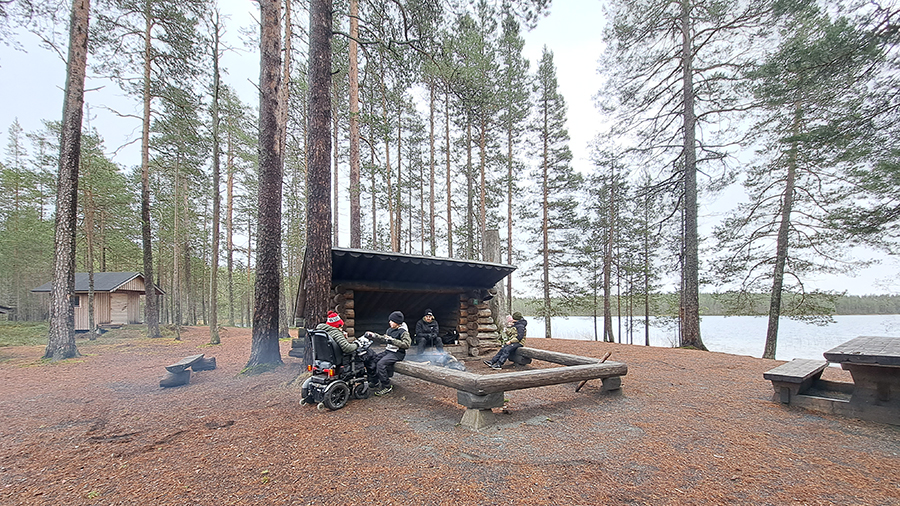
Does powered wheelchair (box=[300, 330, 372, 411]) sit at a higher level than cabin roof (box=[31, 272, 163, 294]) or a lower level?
lower

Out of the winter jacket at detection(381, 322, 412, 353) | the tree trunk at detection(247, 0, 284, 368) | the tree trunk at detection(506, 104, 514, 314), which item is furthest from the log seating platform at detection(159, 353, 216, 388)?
the tree trunk at detection(506, 104, 514, 314)

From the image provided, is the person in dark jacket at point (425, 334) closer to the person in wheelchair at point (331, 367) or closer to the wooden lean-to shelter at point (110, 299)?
the person in wheelchair at point (331, 367)

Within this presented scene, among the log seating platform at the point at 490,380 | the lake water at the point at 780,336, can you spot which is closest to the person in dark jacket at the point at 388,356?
the log seating platform at the point at 490,380

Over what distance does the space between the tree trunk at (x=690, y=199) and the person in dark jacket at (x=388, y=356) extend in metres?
9.79

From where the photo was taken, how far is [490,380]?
4039mm

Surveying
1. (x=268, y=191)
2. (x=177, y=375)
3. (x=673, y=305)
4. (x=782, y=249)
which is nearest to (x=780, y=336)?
(x=673, y=305)

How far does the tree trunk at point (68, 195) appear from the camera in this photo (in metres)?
8.55

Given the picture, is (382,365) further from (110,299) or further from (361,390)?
(110,299)

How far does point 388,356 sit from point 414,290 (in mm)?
2613

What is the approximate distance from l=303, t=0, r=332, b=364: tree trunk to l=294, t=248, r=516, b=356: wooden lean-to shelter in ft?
1.12

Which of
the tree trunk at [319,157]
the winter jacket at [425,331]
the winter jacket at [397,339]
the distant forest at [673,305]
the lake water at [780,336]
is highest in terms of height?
the tree trunk at [319,157]

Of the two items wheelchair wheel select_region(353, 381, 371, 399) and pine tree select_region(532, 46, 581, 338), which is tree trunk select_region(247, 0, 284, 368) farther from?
pine tree select_region(532, 46, 581, 338)

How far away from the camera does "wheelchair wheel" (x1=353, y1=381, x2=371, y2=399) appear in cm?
509

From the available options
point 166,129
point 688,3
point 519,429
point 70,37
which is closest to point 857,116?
point 688,3
